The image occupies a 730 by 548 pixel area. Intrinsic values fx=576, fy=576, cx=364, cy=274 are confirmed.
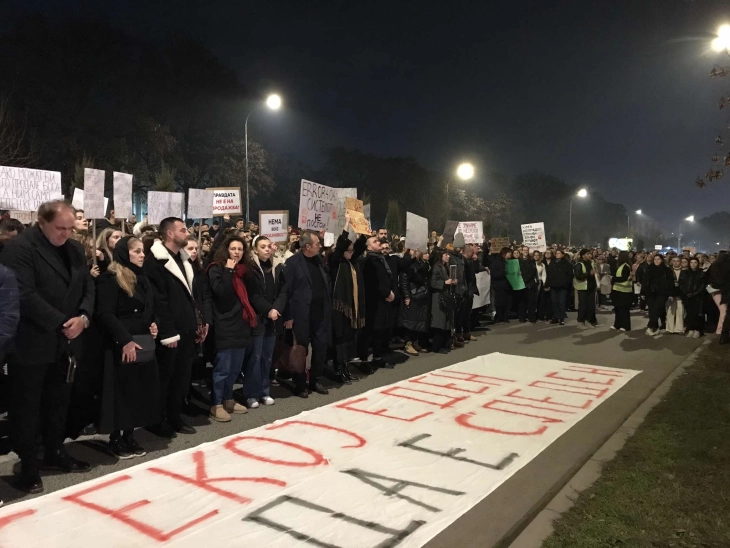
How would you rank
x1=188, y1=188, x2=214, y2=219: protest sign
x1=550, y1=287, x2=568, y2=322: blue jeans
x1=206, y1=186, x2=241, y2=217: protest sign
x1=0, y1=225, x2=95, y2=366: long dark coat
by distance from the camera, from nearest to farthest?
x1=0, y1=225, x2=95, y2=366: long dark coat → x1=188, y1=188, x2=214, y2=219: protest sign → x1=206, y1=186, x2=241, y2=217: protest sign → x1=550, y1=287, x2=568, y2=322: blue jeans

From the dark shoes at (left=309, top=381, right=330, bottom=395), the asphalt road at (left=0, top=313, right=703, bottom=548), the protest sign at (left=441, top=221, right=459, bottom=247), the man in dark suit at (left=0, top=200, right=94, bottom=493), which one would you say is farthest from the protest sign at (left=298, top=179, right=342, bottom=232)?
the man in dark suit at (left=0, top=200, right=94, bottom=493)

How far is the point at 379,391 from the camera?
7.07 metres

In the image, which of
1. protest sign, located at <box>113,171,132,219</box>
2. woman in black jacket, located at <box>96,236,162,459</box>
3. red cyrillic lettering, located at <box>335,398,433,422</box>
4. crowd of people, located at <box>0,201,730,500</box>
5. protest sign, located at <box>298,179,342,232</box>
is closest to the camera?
crowd of people, located at <box>0,201,730,500</box>

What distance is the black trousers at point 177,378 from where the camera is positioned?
537cm

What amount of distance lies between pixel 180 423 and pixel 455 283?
553 cm

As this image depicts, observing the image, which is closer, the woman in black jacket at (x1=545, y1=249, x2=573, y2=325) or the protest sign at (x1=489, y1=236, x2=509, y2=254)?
the woman in black jacket at (x1=545, y1=249, x2=573, y2=325)

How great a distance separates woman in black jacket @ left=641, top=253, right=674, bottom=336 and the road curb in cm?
613

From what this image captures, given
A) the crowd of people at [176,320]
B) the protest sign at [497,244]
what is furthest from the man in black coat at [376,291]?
the protest sign at [497,244]

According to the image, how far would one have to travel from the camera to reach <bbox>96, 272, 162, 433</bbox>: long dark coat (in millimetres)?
4754

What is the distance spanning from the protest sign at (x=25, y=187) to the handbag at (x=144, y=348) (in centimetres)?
416

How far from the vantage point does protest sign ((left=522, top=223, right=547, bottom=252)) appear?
17.1 m

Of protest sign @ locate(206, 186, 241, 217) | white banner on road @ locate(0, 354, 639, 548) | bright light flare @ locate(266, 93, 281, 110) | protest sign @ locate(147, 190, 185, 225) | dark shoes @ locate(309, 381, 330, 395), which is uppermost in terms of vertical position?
bright light flare @ locate(266, 93, 281, 110)

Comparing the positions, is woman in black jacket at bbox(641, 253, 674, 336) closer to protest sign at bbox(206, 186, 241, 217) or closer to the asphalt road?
the asphalt road

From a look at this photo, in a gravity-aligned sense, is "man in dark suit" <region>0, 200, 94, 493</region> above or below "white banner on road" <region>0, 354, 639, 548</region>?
above
